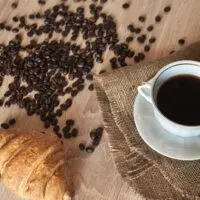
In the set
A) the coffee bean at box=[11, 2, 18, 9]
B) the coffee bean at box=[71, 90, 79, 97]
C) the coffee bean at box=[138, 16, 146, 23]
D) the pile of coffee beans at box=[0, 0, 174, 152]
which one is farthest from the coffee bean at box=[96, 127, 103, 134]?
the coffee bean at box=[11, 2, 18, 9]

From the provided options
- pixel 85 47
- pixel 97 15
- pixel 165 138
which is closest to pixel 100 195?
pixel 165 138

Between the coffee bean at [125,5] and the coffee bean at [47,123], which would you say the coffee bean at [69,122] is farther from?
the coffee bean at [125,5]

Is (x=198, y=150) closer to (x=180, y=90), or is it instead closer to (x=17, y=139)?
(x=180, y=90)

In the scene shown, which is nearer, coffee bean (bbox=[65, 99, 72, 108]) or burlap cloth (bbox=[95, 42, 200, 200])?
burlap cloth (bbox=[95, 42, 200, 200])

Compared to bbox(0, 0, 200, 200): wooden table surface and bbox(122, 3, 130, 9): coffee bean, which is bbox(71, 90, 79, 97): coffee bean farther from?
bbox(122, 3, 130, 9): coffee bean

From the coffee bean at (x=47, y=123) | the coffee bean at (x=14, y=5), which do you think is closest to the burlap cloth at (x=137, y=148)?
the coffee bean at (x=47, y=123)

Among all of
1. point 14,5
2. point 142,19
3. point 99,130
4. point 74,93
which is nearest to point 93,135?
point 99,130
